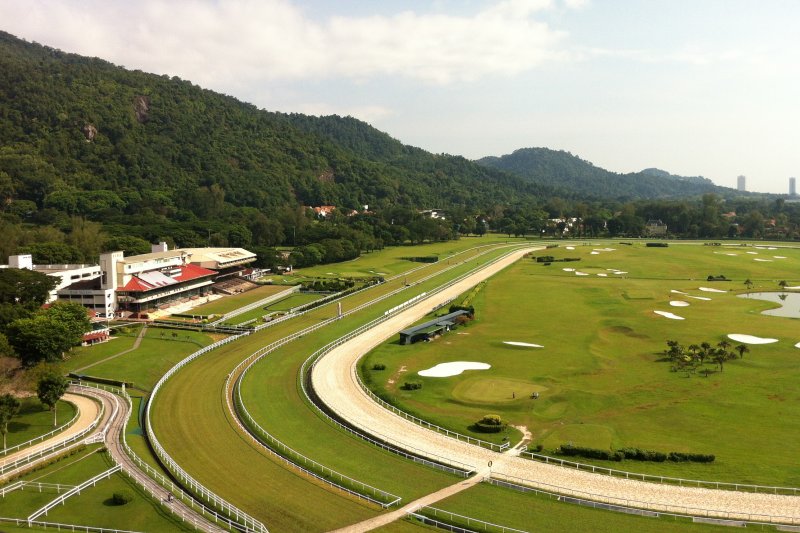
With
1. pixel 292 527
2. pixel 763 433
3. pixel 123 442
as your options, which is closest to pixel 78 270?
pixel 123 442

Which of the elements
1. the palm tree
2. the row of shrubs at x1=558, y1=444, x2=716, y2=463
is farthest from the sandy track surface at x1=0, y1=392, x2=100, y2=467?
the palm tree

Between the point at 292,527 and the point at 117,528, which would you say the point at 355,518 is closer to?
the point at 292,527

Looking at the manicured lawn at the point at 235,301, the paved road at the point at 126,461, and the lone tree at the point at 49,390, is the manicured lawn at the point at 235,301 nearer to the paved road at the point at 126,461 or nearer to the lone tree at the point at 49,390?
the paved road at the point at 126,461

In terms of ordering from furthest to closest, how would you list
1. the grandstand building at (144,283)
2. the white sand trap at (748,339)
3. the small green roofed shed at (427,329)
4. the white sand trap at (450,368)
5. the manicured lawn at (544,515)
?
the grandstand building at (144,283)
the small green roofed shed at (427,329)
the white sand trap at (748,339)
the white sand trap at (450,368)
the manicured lawn at (544,515)

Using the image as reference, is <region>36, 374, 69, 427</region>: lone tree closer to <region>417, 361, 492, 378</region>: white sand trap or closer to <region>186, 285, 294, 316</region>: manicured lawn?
<region>417, 361, 492, 378</region>: white sand trap

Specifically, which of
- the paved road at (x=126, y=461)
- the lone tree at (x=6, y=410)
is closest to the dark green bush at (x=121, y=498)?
the paved road at (x=126, y=461)
